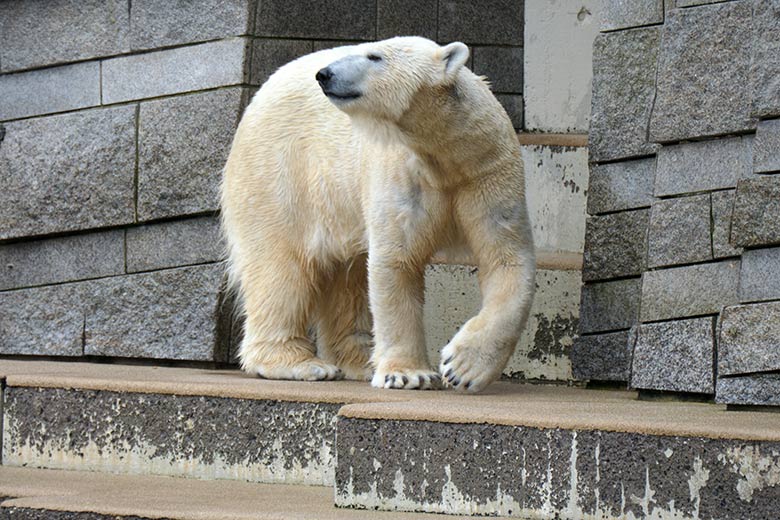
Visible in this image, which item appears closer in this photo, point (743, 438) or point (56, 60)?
point (743, 438)

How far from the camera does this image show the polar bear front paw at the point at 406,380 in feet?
14.4

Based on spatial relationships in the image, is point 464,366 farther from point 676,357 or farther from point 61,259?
point 61,259

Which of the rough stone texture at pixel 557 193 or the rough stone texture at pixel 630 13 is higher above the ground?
the rough stone texture at pixel 630 13

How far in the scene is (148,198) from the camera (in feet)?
19.3

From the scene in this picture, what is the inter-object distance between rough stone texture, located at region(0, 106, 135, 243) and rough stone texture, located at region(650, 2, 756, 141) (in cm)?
246

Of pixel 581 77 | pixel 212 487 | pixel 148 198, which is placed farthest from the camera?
pixel 581 77

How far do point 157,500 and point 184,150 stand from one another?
2.53 m

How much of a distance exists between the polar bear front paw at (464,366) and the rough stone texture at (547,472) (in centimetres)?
80

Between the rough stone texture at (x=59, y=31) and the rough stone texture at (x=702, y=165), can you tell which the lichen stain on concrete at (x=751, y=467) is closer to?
the rough stone texture at (x=702, y=165)

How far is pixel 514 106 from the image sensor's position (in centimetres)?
655

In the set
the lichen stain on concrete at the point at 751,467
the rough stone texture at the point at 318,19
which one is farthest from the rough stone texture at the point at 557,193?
the lichen stain on concrete at the point at 751,467

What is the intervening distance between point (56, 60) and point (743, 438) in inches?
158

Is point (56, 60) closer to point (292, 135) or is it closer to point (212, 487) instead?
point (292, 135)

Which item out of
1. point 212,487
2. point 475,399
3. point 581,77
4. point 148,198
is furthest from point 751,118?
point 148,198
